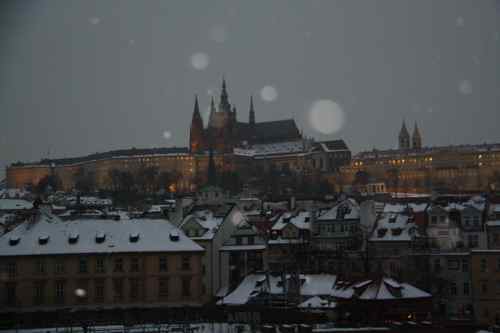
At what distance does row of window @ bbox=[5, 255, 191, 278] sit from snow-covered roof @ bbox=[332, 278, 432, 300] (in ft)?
32.0

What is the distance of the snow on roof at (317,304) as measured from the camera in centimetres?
3575

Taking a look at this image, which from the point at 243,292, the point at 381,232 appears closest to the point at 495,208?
the point at 381,232

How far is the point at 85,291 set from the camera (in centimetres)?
3953

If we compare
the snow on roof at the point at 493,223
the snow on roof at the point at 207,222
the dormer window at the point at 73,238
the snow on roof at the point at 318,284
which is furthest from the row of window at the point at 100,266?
the snow on roof at the point at 493,223

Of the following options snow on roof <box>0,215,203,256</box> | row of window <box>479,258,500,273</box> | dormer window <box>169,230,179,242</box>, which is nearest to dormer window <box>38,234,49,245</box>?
snow on roof <box>0,215,203,256</box>

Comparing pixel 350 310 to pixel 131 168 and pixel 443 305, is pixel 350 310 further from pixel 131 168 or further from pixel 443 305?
pixel 131 168

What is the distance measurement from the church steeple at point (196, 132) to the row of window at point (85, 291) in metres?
152

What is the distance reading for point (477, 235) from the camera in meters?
41.2

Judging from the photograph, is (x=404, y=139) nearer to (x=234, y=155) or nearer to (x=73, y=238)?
(x=234, y=155)

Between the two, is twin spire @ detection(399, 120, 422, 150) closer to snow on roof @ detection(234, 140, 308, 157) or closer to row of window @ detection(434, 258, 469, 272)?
snow on roof @ detection(234, 140, 308, 157)

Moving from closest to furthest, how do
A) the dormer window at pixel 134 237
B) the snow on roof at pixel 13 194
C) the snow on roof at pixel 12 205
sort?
1. the dormer window at pixel 134 237
2. the snow on roof at pixel 12 205
3. the snow on roof at pixel 13 194

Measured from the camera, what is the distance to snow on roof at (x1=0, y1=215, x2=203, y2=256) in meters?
40.1

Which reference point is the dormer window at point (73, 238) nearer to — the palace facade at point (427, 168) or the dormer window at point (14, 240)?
the dormer window at point (14, 240)

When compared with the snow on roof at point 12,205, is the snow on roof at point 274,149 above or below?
above
